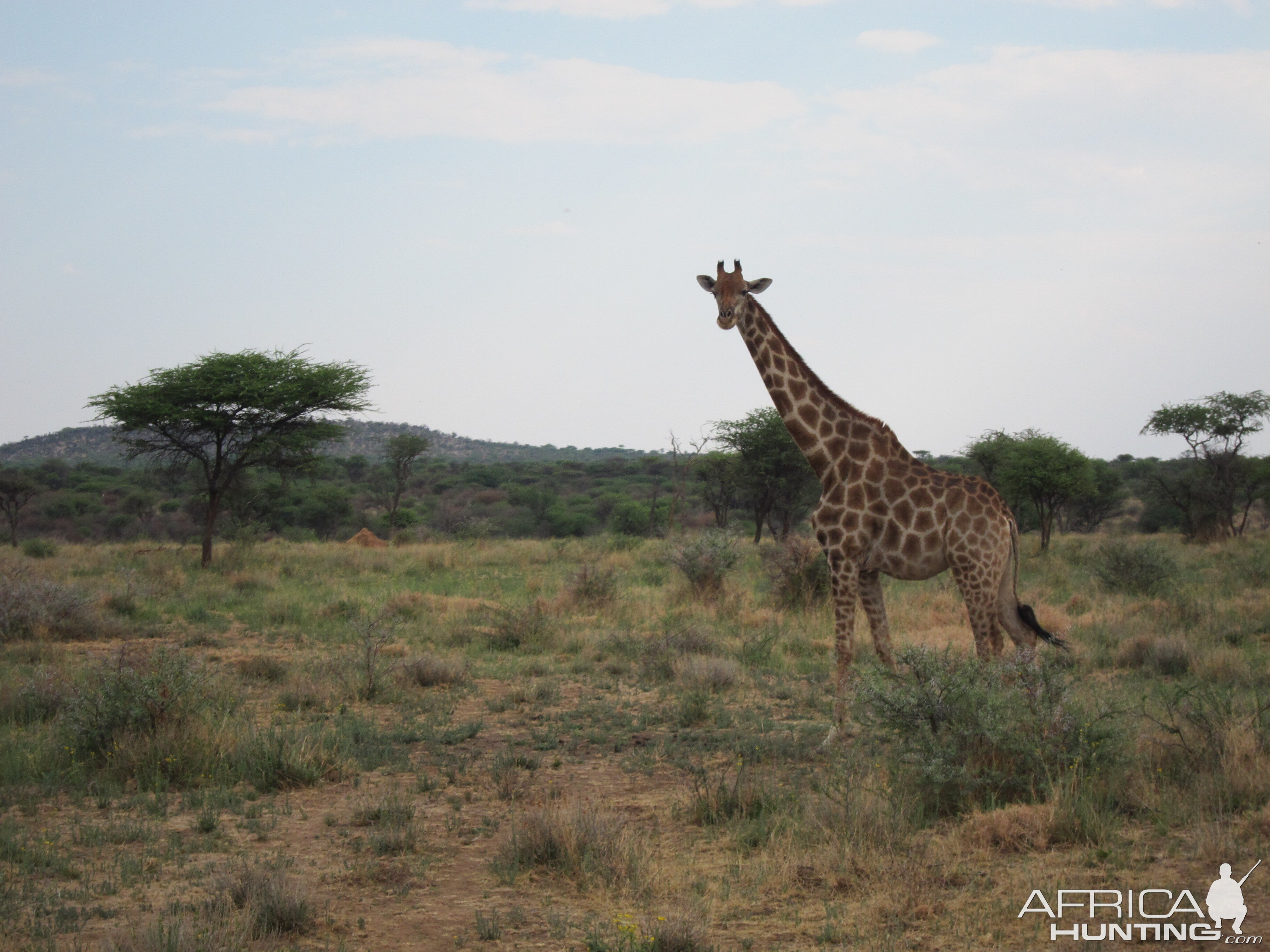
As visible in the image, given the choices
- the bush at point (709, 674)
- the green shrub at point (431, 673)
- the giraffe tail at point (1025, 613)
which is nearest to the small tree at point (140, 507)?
the green shrub at point (431, 673)

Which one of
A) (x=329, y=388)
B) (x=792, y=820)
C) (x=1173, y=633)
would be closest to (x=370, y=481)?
(x=329, y=388)

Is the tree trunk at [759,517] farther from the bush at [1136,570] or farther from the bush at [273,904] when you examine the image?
the bush at [273,904]

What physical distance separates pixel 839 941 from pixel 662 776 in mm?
2951

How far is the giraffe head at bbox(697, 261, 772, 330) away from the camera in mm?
8109

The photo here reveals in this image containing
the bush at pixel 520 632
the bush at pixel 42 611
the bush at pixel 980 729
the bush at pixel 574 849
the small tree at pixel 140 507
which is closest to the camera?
the bush at pixel 574 849

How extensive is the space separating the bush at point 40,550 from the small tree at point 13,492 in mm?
9326

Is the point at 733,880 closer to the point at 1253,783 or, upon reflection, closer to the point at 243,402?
the point at 1253,783

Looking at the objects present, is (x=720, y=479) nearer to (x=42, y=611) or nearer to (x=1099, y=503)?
(x=1099, y=503)

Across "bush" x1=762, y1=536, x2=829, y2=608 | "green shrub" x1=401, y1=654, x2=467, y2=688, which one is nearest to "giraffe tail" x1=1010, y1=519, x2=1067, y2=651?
A: "green shrub" x1=401, y1=654, x2=467, y2=688

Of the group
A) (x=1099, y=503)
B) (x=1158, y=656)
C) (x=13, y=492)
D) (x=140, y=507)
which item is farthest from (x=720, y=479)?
(x=140, y=507)

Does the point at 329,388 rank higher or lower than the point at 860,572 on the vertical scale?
higher

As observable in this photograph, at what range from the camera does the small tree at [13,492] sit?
33.7 metres

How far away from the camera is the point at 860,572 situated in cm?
808

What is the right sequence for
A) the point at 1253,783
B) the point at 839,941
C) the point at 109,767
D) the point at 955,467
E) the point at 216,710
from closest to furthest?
the point at 839,941 < the point at 1253,783 < the point at 109,767 < the point at 216,710 < the point at 955,467
